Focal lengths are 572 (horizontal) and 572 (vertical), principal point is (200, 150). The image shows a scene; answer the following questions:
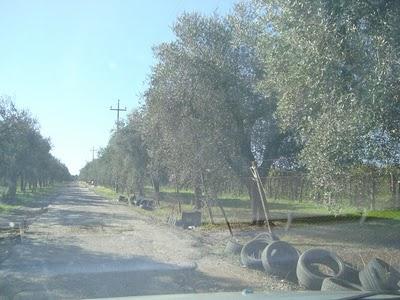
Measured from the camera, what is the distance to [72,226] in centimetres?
2262

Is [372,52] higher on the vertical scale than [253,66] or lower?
lower

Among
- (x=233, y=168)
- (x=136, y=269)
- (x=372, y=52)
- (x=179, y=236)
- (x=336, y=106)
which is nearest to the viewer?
(x=372, y=52)

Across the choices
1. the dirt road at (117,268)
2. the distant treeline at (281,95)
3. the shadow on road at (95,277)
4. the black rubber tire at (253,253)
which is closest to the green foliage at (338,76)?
the distant treeline at (281,95)

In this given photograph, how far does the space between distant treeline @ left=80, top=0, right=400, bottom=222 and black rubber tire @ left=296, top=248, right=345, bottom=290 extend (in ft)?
6.64

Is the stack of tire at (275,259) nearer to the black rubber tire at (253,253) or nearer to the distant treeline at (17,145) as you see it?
the black rubber tire at (253,253)

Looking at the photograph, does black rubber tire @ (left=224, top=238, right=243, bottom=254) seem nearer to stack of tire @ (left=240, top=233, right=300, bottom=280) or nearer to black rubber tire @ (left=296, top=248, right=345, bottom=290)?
stack of tire @ (left=240, top=233, right=300, bottom=280)

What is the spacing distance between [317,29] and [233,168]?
11.0 metres

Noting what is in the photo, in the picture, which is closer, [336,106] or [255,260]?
[336,106]

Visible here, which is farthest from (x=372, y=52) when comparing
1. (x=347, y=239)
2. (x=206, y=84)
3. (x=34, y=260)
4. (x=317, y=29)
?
(x=206, y=84)

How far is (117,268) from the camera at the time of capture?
11664 mm

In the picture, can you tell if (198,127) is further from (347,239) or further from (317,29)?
(317,29)

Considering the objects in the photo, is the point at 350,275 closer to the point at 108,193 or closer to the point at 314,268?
the point at 314,268

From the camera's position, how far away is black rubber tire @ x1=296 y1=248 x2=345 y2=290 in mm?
9719

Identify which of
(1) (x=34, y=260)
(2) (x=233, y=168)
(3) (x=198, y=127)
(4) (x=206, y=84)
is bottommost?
(1) (x=34, y=260)
